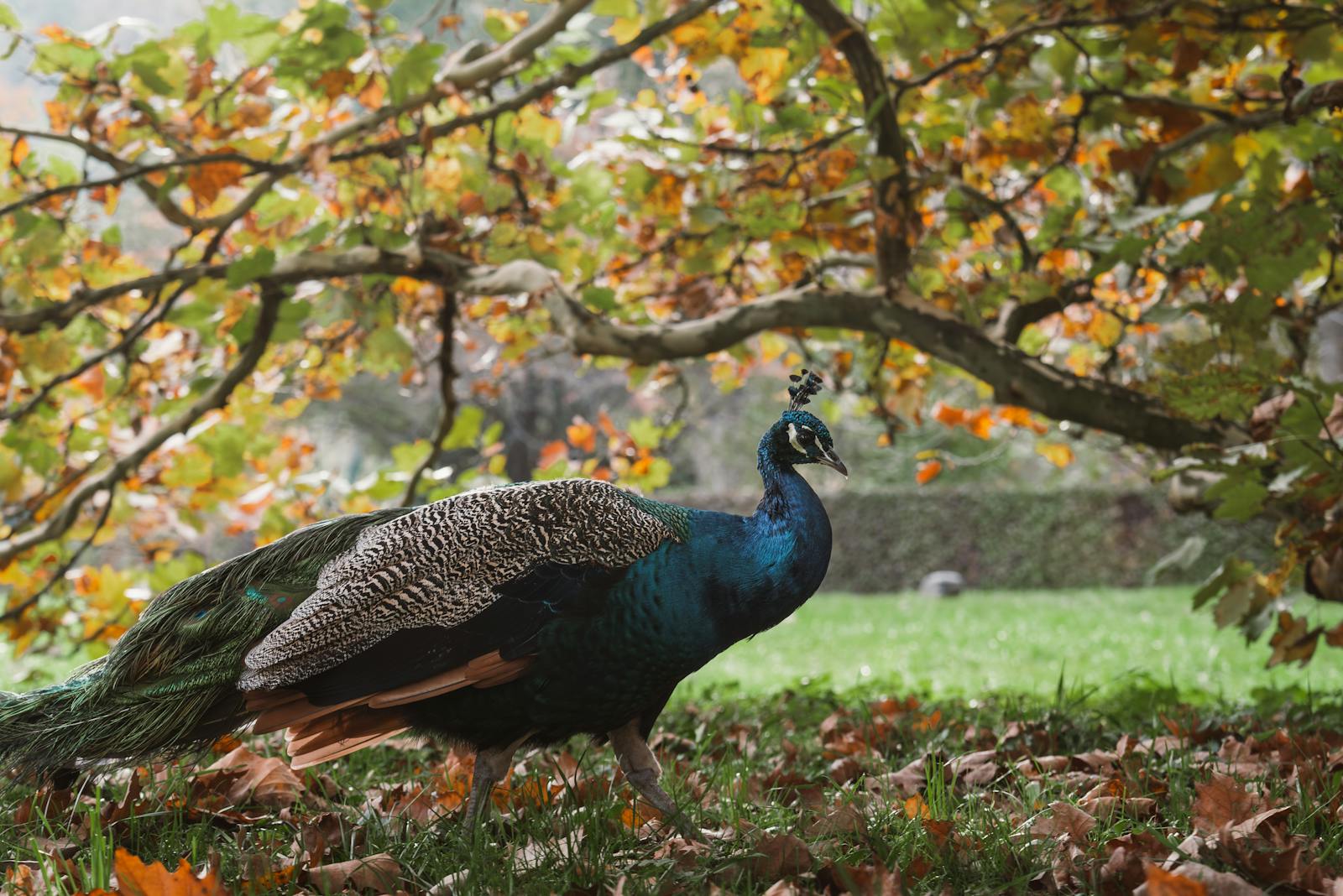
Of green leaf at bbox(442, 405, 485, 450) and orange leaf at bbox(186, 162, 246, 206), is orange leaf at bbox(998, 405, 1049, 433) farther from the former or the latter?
orange leaf at bbox(186, 162, 246, 206)

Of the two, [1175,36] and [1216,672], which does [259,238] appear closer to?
[1175,36]

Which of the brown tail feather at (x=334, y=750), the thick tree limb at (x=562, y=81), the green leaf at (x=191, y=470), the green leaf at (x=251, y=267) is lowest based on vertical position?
the brown tail feather at (x=334, y=750)

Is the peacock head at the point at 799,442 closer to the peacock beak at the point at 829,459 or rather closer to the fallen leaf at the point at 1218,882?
the peacock beak at the point at 829,459

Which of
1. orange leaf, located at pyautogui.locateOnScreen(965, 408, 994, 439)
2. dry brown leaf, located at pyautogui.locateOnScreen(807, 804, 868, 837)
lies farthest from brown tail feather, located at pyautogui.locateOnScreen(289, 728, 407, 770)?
orange leaf, located at pyautogui.locateOnScreen(965, 408, 994, 439)

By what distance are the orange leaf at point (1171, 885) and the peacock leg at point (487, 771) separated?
1289mm

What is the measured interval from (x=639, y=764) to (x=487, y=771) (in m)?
0.33

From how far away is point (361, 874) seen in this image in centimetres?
208

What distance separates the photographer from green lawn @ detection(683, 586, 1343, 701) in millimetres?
7602

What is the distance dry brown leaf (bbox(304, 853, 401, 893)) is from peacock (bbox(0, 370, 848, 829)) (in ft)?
1.04

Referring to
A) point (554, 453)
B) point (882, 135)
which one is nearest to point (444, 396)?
point (554, 453)

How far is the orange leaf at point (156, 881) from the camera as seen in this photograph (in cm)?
175

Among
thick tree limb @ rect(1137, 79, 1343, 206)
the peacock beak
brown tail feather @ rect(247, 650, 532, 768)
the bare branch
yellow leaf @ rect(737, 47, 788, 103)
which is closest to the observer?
brown tail feather @ rect(247, 650, 532, 768)

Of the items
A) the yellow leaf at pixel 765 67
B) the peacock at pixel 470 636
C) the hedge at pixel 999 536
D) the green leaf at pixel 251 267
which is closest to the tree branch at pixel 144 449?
the green leaf at pixel 251 267

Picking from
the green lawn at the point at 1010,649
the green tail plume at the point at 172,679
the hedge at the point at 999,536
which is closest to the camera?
the green tail plume at the point at 172,679
